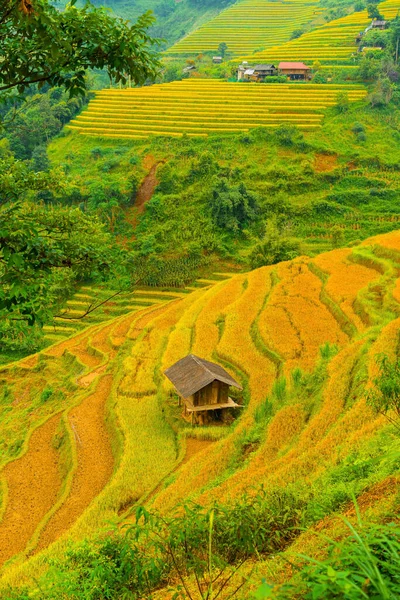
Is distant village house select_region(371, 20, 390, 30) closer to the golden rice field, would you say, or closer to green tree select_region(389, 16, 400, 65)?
green tree select_region(389, 16, 400, 65)

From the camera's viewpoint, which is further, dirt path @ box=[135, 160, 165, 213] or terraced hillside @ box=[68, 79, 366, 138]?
terraced hillside @ box=[68, 79, 366, 138]

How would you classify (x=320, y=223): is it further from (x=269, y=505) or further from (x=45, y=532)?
(x=269, y=505)

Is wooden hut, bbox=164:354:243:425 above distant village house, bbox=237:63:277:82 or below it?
below

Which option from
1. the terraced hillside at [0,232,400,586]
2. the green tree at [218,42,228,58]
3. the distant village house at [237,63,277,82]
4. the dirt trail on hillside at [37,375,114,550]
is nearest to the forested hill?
the green tree at [218,42,228,58]

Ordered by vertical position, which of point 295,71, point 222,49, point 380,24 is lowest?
point 295,71

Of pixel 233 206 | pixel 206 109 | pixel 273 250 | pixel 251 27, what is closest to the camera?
pixel 273 250

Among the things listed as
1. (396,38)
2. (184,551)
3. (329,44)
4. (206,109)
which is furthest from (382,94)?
(184,551)

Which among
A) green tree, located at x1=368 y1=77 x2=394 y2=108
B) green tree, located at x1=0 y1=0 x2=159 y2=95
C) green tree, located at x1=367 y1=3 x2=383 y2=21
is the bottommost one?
green tree, located at x1=0 y1=0 x2=159 y2=95

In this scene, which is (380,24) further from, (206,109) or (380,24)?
(206,109)
